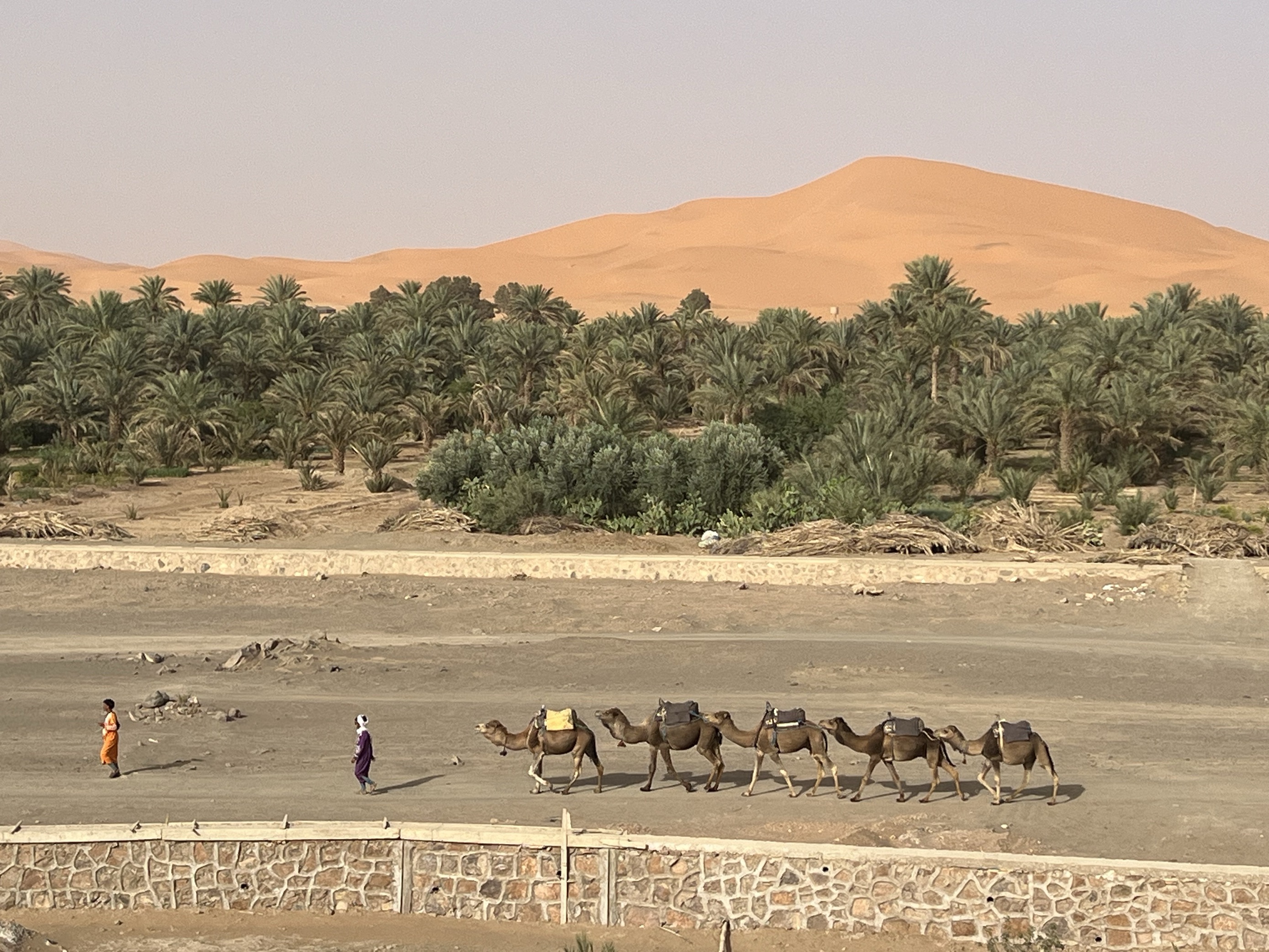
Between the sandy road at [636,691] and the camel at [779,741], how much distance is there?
37 centimetres

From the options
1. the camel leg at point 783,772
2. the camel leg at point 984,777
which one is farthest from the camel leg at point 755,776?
the camel leg at point 984,777

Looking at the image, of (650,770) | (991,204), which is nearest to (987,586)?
(650,770)

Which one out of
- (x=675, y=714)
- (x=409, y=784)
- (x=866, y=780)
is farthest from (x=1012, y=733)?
(x=409, y=784)

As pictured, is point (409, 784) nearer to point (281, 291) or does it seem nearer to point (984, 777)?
point (984, 777)

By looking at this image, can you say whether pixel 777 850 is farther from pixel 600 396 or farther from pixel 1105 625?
pixel 600 396

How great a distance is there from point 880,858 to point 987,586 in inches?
549

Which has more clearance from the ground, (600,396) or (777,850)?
(600,396)

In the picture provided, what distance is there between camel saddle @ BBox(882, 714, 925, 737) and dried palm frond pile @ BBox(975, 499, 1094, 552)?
1487 centimetres

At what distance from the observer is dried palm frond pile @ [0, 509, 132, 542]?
31031 mm

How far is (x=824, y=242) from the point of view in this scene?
511ft

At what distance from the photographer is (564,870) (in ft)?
42.4

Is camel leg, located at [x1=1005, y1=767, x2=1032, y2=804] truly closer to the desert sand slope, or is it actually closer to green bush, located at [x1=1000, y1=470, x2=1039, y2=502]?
green bush, located at [x1=1000, y1=470, x2=1039, y2=502]

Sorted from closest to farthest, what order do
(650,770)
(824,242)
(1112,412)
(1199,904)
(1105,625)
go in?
(1199,904) → (650,770) → (1105,625) → (1112,412) → (824,242)

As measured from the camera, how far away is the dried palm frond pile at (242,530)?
3136 centimetres
